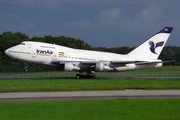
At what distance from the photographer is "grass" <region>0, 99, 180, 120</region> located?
12.0 metres

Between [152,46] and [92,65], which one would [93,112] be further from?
[152,46]

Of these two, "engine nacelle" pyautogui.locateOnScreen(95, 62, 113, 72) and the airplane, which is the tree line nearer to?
the airplane

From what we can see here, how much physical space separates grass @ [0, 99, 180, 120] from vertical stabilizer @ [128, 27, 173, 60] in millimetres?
35407

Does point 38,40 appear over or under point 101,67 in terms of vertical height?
over

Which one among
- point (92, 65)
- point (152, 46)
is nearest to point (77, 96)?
point (92, 65)

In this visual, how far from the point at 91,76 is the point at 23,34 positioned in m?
78.2

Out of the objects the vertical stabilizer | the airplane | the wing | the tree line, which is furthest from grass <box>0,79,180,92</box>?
the tree line

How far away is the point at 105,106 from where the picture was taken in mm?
14930

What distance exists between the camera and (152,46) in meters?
50.6

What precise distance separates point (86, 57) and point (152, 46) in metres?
13.3

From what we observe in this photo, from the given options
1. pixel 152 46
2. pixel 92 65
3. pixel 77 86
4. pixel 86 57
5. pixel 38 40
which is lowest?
pixel 77 86

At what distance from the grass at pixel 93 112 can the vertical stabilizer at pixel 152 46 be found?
35.4 meters

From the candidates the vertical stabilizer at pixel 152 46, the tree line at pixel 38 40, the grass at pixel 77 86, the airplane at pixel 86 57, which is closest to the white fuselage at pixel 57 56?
the airplane at pixel 86 57

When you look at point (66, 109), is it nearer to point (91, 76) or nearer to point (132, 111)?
point (132, 111)
